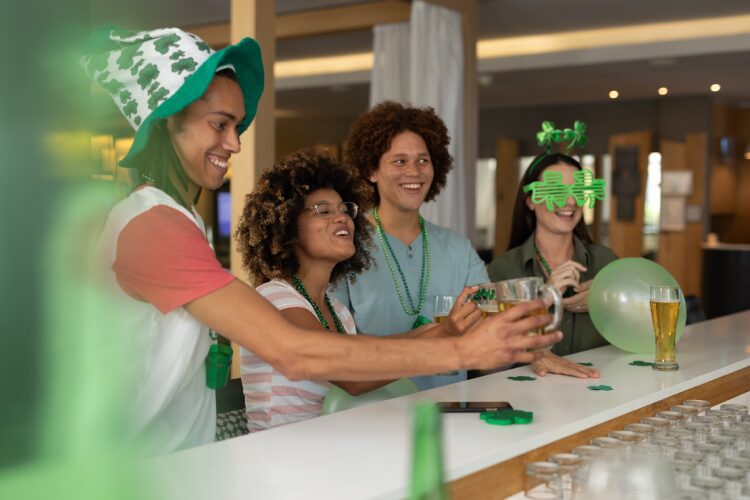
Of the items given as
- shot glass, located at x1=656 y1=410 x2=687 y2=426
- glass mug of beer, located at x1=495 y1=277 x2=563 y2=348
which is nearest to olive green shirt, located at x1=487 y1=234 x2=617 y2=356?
shot glass, located at x1=656 y1=410 x2=687 y2=426

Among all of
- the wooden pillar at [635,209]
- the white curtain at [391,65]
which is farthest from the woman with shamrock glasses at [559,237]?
the wooden pillar at [635,209]

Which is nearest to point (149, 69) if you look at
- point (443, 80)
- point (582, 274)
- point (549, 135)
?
point (549, 135)

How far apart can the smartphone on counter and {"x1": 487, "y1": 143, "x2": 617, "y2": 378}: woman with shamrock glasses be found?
2.85 feet

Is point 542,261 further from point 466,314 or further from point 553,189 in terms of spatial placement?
point 466,314

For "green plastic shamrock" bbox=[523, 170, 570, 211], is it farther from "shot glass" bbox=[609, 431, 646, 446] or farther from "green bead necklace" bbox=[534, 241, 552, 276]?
"shot glass" bbox=[609, 431, 646, 446]

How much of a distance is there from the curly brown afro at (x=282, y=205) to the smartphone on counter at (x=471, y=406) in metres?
0.73

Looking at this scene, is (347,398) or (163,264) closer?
(163,264)

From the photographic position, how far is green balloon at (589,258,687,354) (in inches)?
110

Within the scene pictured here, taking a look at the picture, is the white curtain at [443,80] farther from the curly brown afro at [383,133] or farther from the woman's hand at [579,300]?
the woman's hand at [579,300]

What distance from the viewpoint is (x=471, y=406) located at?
6.77 feet

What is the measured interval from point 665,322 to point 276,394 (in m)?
1.13

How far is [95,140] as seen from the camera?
1.62 m

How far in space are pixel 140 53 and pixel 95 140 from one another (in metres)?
0.27

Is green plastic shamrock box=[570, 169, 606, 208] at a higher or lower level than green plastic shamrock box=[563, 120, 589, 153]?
lower
